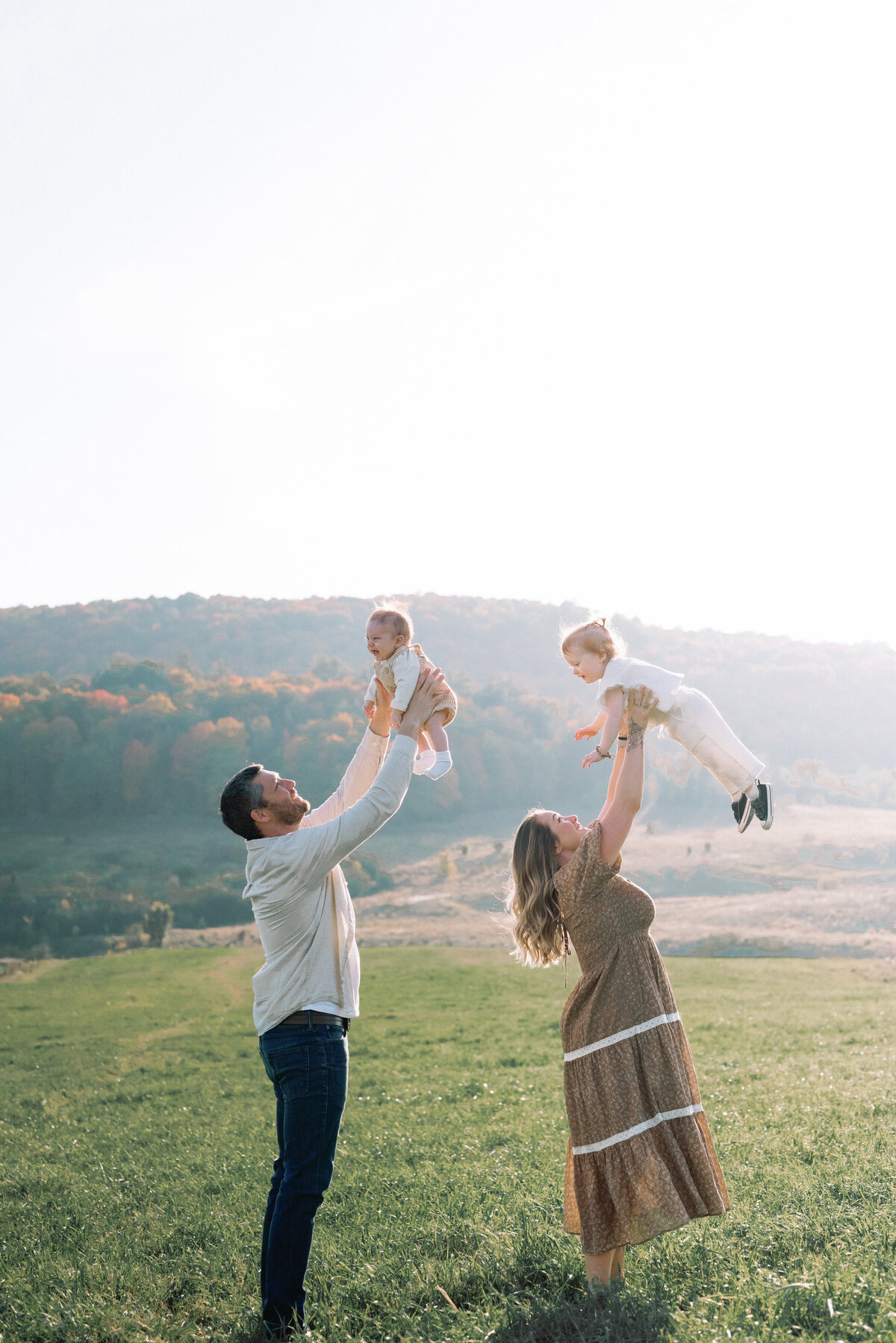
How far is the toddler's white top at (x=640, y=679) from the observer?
440 centimetres

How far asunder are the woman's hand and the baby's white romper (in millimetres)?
104

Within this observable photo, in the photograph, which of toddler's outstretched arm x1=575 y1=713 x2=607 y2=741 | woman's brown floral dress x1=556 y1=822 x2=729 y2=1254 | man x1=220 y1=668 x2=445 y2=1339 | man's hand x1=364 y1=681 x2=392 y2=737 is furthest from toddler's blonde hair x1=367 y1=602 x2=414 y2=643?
woman's brown floral dress x1=556 y1=822 x2=729 y2=1254

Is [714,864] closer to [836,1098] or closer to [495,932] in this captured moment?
[495,932]

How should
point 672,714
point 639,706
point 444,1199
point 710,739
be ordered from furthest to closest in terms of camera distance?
1. point 444,1199
2. point 710,739
3. point 672,714
4. point 639,706

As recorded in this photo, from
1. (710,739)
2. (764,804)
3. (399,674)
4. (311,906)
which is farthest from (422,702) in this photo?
(764,804)

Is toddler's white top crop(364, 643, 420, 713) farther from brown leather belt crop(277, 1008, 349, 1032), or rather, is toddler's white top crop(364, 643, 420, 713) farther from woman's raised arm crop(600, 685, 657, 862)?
brown leather belt crop(277, 1008, 349, 1032)

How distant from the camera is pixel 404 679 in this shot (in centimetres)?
439

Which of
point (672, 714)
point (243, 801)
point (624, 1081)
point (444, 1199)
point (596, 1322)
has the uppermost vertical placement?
point (672, 714)

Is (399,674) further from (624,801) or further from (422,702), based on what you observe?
(624,801)

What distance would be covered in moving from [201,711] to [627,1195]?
8311 centimetres

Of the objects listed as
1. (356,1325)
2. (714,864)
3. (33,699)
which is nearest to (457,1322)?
(356,1325)

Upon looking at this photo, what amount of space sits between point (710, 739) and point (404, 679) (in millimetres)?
1650

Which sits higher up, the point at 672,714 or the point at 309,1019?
the point at 672,714

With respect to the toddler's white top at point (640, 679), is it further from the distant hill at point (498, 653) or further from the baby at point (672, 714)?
the distant hill at point (498, 653)
